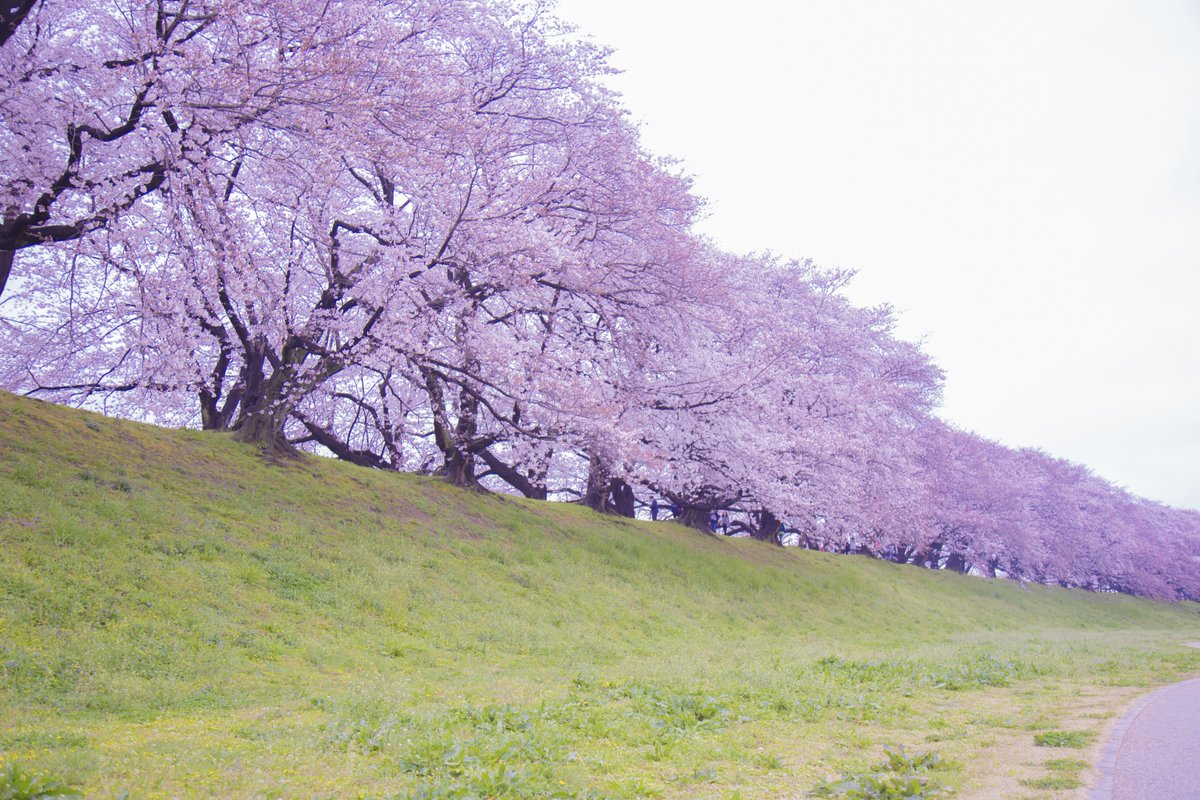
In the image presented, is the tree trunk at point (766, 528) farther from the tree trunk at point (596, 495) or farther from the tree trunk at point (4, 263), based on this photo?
the tree trunk at point (4, 263)

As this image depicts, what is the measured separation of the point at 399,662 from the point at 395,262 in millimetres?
8887

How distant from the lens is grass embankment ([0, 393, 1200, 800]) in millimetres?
6441

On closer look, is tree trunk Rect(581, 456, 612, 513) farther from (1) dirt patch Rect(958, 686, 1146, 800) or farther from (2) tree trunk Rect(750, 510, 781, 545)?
(1) dirt patch Rect(958, 686, 1146, 800)

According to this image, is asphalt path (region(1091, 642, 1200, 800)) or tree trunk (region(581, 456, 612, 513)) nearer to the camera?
asphalt path (region(1091, 642, 1200, 800))

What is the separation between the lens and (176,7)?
1421 cm

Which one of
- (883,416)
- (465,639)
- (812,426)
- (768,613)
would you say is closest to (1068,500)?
(883,416)

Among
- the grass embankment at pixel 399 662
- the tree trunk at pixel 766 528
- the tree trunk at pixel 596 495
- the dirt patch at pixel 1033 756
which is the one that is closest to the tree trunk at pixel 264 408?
the grass embankment at pixel 399 662

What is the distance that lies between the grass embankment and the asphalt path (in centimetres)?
42

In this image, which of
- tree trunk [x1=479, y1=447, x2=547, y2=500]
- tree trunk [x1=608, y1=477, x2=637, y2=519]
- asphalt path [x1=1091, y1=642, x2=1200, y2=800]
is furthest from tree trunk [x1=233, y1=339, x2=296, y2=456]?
asphalt path [x1=1091, y1=642, x2=1200, y2=800]

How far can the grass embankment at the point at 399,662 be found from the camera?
644 cm

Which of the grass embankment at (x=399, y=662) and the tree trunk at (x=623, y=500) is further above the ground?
the tree trunk at (x=623, y=500)

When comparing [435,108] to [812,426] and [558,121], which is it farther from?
[812,426]

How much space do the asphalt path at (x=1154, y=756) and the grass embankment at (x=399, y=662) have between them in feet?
1.37

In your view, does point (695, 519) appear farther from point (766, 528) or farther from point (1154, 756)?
point (1154, 756)
